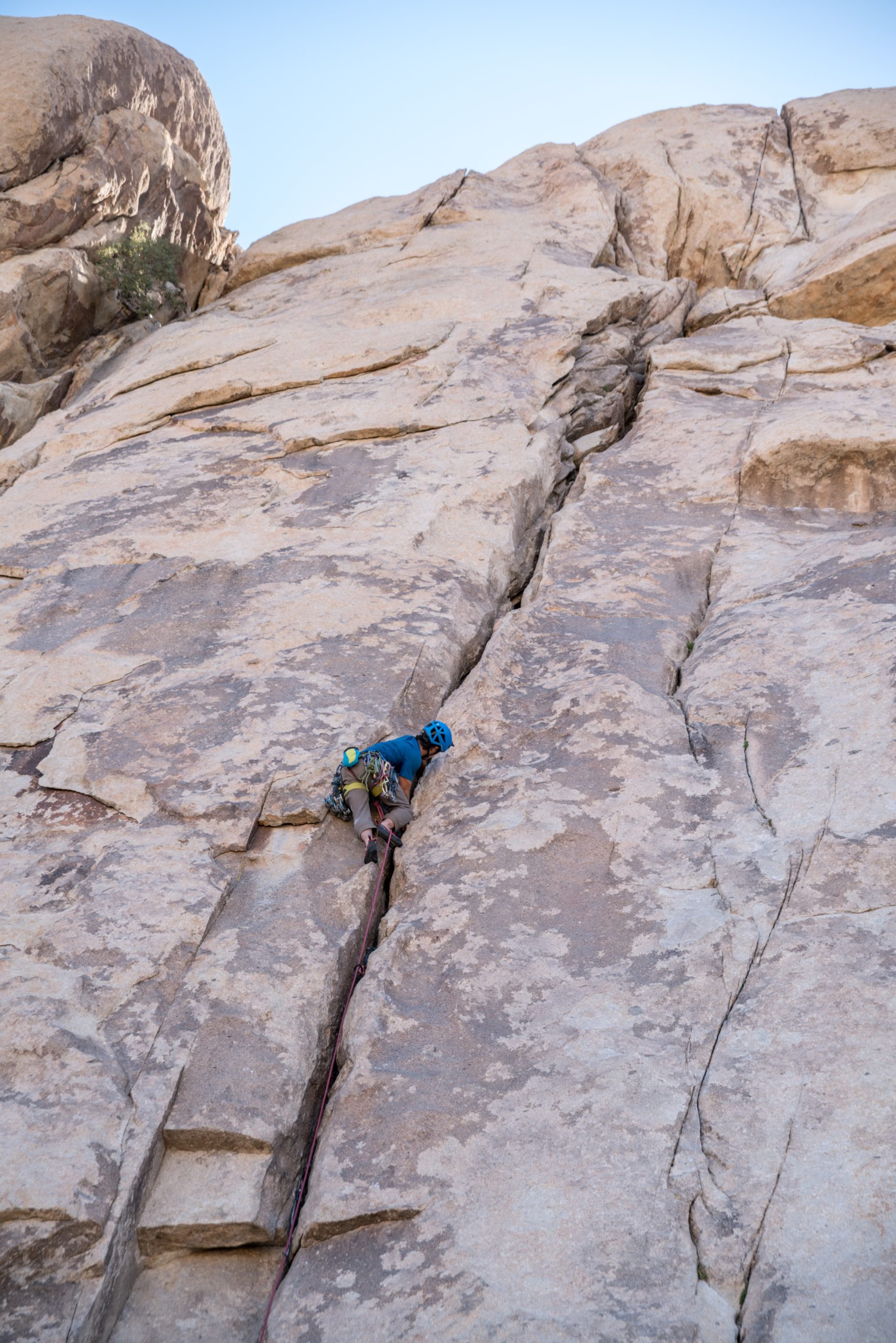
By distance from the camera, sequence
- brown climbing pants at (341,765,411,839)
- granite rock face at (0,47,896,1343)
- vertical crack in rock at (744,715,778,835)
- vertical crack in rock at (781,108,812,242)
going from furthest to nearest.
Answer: vertical crack in rock at (781,108,812,242) < brown climbing pants at (341,765,411,839) < vertical crack in rock at (744,715,778,835) < granite rock face at (0,47,896,1343)

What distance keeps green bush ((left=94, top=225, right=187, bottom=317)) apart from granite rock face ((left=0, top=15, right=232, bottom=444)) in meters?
0.23

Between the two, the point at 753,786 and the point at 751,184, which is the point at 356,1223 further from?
the point at 751,184

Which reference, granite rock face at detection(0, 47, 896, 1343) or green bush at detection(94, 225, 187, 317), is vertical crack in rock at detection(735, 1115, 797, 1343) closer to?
granite rock face at detection(0, 47, 896, 1343)

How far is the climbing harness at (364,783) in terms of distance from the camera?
23.5 feet

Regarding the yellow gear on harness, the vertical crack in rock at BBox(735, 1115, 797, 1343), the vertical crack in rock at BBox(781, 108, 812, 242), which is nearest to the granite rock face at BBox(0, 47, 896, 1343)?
the vertical crack in rock at BBox(735, 1115, 797, 1343)

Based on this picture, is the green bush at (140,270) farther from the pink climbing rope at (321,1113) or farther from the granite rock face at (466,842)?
the pink climbing rope at (321,1113)

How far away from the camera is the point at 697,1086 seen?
489 cm

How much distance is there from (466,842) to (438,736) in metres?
1.08

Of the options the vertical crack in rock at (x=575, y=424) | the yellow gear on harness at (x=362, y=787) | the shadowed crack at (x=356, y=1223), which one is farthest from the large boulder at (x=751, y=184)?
the shadowed crack at (x=356, y=1223)

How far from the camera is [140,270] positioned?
18.6m

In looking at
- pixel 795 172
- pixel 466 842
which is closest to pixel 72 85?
pixel 795 172

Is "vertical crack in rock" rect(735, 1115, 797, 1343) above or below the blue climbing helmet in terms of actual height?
below

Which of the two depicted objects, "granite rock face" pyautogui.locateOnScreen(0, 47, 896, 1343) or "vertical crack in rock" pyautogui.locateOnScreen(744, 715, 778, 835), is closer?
"granite rock face" pyautogui.locateOnScreen(0, 47, 896, 1343)

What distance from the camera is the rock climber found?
23.3 ft
